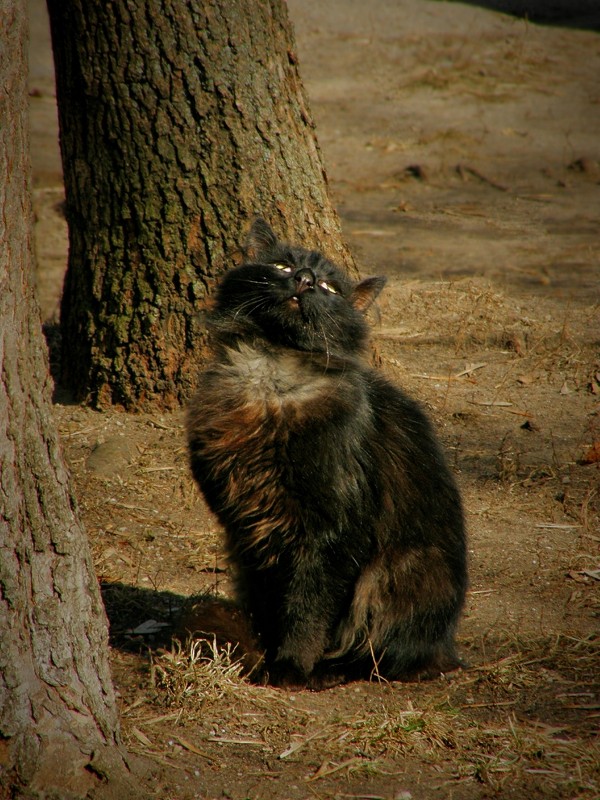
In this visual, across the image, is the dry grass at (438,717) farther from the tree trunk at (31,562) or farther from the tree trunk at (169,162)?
the tree trunk at (169,162)

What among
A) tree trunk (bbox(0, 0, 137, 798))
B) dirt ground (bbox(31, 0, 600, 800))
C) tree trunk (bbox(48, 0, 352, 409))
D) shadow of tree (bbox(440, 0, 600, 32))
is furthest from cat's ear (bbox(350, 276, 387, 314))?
shadow of tree (bbox(440, 0, 600, 32))

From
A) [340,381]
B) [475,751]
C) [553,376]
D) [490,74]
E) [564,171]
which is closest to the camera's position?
[475,751]

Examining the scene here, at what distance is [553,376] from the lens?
18.4ft

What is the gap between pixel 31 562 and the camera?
2336 millimetres

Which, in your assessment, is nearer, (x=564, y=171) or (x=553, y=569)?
(x=553, y=569)

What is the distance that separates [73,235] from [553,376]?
123 inches

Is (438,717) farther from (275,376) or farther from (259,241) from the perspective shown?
(259,241)

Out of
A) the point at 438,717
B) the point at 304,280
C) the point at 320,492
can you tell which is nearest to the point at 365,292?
the point at 304,280

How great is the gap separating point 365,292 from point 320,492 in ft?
3.58

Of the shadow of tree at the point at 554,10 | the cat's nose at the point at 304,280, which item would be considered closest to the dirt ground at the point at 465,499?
the cat's nose at the point at 304,280

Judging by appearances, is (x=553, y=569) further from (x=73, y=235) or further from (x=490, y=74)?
(x=490, y=74)

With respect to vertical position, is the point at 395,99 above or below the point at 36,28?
below

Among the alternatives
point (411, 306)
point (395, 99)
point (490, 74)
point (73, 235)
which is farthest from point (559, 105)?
point (73, 235)

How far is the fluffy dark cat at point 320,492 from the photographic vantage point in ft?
10.5
